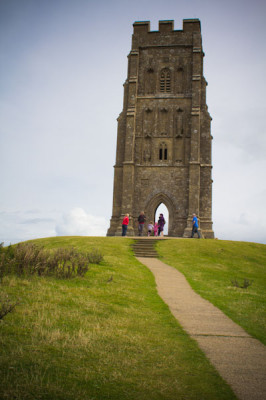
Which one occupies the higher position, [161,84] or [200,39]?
[200,39]

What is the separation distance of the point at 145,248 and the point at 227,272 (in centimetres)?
704

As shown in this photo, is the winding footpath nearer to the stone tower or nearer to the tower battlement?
the stone tower

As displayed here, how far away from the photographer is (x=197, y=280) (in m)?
12.8

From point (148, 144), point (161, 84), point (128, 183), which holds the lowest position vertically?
point (128, 183)

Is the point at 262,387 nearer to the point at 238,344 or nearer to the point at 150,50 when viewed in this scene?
the point at 238,344

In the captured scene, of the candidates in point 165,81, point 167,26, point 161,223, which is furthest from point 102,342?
point 167,26

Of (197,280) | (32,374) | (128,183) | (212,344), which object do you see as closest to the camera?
(32,374)

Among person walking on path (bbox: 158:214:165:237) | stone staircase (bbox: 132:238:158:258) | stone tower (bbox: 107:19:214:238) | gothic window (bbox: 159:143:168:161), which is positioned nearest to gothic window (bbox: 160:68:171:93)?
stone tower (bbox: 107:19:214:238)

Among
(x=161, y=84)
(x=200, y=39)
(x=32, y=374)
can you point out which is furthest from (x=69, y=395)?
(x=200, y=39)

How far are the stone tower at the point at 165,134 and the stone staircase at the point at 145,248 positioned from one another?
7.45 metres

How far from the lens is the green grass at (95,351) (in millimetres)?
3674

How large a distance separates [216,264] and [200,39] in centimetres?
2684

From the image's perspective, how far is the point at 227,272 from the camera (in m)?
15.4

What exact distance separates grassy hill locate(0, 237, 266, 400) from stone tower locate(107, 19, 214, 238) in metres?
22.1
